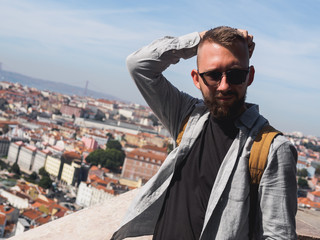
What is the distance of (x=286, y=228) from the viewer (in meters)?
0.71

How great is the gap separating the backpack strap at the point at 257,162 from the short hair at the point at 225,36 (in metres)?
0.18

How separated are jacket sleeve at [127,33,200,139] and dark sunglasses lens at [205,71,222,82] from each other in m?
0.10

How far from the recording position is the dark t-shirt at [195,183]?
79cm

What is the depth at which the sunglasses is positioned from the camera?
30.5 inches

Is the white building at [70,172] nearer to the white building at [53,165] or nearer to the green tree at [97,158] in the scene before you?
the white building at [53,165]

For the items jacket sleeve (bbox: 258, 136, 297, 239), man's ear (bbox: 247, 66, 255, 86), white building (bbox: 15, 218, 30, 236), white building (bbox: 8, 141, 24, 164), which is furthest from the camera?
white building (bbox: 8, 141, 24, 164)

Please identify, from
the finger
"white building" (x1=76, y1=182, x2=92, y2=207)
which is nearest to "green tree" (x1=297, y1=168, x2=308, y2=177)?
"white building" (x1=76, y1=182, x2=92, y2=207)

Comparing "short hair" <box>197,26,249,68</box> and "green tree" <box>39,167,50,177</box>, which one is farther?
"green tree" <box>39,167,50,177</box>

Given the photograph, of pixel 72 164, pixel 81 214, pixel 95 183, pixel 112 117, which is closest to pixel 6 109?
pixel 112 117

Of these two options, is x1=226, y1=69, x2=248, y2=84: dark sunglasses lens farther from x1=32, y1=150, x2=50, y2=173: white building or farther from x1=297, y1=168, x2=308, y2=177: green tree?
x1=297, y1=168, x2=308, y2=177: green tree

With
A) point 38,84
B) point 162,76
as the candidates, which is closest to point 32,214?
point 162,76

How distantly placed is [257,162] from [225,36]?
0.25 m

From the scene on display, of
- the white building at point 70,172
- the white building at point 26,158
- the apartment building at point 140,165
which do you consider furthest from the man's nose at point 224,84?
the white building at point 26,158

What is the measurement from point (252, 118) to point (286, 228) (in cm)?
21
